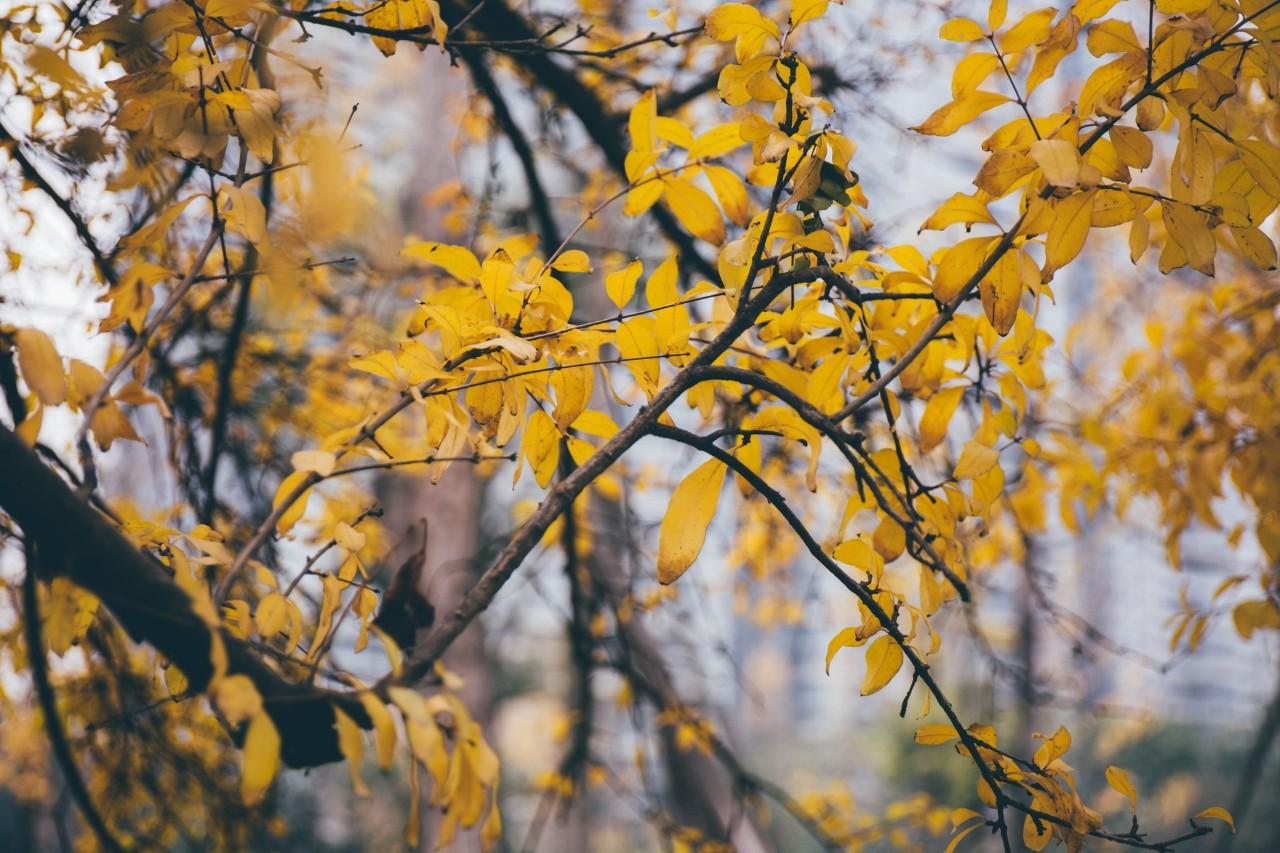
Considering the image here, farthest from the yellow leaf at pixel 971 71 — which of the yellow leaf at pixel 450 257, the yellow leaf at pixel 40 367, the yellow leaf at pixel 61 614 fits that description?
the yellow leaf at pixel 61 614

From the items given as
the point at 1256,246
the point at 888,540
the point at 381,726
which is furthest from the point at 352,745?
the point at 1256,246

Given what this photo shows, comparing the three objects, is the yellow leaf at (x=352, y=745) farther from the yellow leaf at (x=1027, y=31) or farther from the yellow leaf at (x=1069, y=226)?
the yellow leaf at (x=1027, y=31)

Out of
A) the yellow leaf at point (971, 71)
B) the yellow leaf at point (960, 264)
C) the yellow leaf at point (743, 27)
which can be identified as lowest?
the yellow leaf at point (960, 264)

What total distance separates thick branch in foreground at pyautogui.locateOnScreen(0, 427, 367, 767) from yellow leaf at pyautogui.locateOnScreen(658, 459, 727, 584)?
1.14 ft

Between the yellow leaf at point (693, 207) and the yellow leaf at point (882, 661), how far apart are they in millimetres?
546

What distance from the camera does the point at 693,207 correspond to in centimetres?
112

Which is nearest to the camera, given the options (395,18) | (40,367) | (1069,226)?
(40,367)

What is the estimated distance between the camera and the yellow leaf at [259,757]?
668 mm

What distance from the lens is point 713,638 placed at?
9.00 feet

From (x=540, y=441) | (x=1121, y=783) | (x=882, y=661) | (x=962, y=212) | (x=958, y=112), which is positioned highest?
(x=958, y=112)

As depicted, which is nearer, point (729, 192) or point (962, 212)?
point (962, 212)

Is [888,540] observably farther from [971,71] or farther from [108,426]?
[108,426]

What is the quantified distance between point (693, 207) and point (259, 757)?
0.79 meters

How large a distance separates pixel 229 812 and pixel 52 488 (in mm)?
2099
